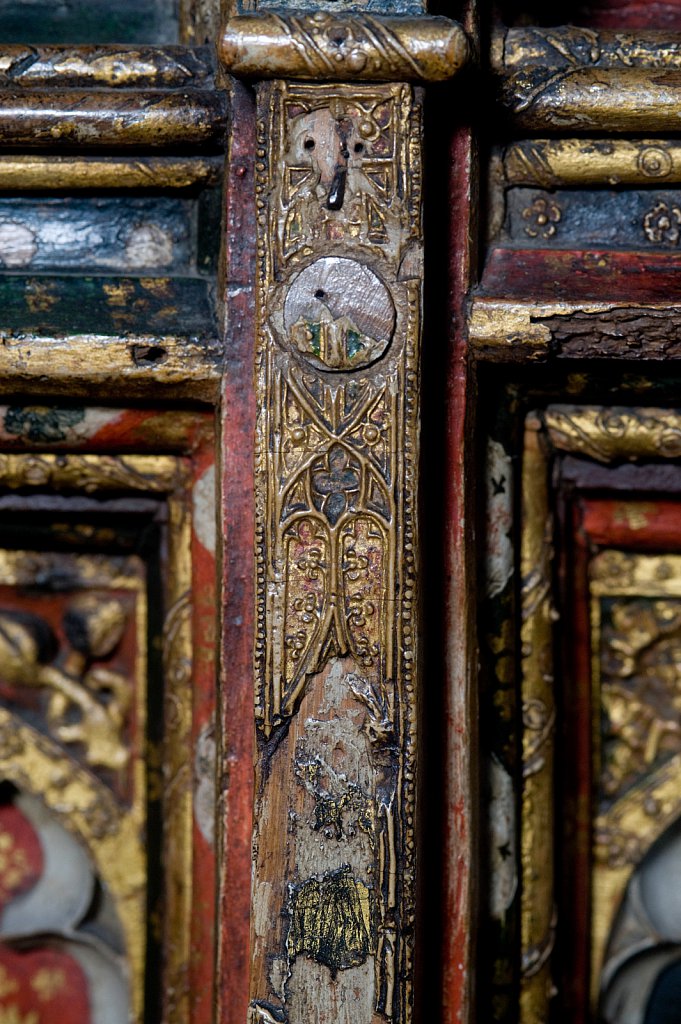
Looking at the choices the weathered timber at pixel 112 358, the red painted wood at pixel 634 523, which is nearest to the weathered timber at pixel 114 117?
the weathered timber at pixel 112 358

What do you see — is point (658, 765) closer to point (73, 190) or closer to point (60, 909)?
point (60, 909)

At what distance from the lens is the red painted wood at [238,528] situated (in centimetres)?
70

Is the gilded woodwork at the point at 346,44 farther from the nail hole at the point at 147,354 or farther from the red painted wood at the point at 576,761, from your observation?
the red painted wood at the point at 576,761

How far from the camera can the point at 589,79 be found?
2.36ft

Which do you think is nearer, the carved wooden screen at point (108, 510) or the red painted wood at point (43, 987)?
the carved wooden screen at point (108, 510)

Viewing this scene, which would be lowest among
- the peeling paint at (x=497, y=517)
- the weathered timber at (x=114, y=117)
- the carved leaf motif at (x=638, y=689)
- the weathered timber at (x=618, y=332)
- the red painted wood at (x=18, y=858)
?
the red painted wood at (x=18, y=858)

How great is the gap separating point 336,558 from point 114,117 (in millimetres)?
345

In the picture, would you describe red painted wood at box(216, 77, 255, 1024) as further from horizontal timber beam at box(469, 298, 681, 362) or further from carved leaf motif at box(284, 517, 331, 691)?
horizontal timber beam at box(469, 298, 681, 362)

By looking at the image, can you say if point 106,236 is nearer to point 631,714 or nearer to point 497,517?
point 497,517

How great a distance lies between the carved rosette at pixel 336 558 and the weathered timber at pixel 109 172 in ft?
0.26

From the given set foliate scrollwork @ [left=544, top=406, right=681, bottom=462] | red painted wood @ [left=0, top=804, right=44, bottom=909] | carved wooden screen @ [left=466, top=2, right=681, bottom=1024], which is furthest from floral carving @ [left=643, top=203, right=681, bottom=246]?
red painted wood @ [left=0, top=804, right=44, bottom=909]

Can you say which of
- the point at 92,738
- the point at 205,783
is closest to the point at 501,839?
the point at 205,783

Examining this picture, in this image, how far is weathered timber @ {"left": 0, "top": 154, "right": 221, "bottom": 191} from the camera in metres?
0.73

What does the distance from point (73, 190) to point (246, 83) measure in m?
0.16
